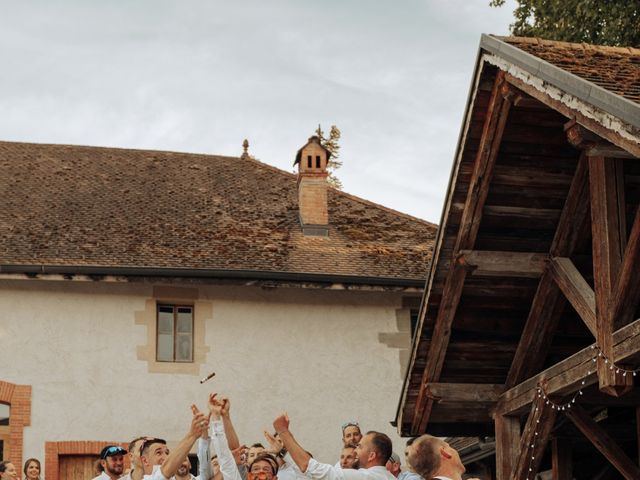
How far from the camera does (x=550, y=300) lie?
1366 cm

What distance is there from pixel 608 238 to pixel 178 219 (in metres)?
14.4

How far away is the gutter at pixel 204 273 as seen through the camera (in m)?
22.4

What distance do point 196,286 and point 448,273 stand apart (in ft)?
34.1

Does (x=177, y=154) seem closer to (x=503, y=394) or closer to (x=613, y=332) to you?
(x=503, y=394)

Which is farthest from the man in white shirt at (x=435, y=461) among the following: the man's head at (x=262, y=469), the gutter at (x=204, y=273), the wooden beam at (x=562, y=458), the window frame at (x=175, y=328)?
the window frame at (x=175, y=328)

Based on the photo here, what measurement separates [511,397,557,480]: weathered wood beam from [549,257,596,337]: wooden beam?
1011 mm

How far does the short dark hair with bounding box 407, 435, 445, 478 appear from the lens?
26.6 feet

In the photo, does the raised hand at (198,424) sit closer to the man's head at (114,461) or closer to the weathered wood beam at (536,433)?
the man's head at (114,461)

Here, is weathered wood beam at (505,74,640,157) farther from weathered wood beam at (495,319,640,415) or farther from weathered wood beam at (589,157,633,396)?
weathered wood beam at (495,319,640,415)

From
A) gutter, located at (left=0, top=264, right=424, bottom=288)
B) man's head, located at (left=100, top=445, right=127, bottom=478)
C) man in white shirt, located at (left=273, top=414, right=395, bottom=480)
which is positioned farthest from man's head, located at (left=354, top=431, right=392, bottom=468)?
gutter, located at (left=0, top=264, right=424, bottom=288)

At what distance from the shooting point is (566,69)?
11.3 meters

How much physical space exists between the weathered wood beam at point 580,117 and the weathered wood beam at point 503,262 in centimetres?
201

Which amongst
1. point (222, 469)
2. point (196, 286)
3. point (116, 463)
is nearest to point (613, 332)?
point (222, 469)

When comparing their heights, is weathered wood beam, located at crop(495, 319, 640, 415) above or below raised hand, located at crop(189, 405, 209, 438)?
above
